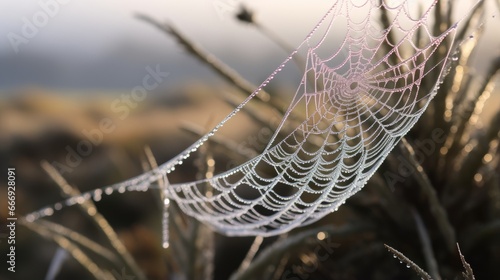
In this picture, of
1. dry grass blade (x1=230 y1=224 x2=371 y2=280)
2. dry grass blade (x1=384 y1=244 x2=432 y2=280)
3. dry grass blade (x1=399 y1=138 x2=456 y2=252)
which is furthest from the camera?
dry grass blade (x1=230 y1=224 x2=371 y2=280)

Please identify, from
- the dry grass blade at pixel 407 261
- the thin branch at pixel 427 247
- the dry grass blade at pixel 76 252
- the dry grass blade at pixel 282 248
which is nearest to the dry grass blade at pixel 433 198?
the thin branch at pixel 427 247

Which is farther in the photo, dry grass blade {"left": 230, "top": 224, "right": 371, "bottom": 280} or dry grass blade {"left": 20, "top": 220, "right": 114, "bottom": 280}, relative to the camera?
dry grass blade {"left": 20, "top": 220, "right": 114, "bottom": 280}

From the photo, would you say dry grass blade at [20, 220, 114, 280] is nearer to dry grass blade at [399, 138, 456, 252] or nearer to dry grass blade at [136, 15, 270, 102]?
dry grass blade at [136, 15, 270, 102]

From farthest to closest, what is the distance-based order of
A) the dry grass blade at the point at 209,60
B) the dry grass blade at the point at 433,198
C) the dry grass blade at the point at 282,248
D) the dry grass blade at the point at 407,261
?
the dry grass blade at the point at 209,60, the dry grass blade at the point at 282,248, the dry grass blade at the point at 433,198, the dry grass blade at the point at 407,261

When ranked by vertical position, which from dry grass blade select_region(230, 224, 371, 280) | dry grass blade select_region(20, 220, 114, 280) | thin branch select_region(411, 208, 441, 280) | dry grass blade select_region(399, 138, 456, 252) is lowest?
dry grass blade select_region(20, 220, 114, 280)

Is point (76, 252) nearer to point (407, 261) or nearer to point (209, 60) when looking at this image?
point (209, 60)

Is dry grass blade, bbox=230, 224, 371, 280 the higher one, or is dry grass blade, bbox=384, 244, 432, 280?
dry grass blade, bbox=384, 244, 432, 280

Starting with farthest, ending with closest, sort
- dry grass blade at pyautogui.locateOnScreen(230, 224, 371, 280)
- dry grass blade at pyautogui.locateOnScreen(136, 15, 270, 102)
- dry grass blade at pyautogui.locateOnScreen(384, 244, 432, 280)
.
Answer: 1. dry grass blade at pyautogui.locateOnScreen(136, 15, 270, 102)
2. dry grass blade at pyautogui.locateOnScreen(230, 224, 371, 280)
3. dry grass blade at pyautogui.locateOnScreen(384, 244, 432, 280)

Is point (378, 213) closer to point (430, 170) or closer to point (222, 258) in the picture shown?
point (430, 170)

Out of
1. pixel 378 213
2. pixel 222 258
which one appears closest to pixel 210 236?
pixel 378 213

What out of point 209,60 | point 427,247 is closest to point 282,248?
point 427,247

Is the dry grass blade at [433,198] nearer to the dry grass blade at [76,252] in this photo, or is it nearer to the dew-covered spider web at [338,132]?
the dew-covered spider web at [338,132]

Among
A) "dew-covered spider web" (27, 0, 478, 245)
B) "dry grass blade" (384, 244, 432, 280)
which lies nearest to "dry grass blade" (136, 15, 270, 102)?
"dew-covered spider web" (27, 0, 478, 245)
